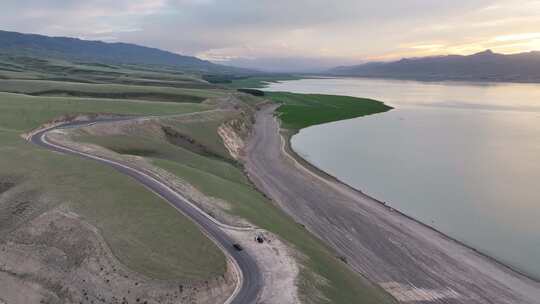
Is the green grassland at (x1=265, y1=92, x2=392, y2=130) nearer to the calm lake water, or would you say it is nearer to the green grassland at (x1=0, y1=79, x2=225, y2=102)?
the calm lake water

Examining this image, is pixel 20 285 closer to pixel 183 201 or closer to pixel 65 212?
pixel 65 212

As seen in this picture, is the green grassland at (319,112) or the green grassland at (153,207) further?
the green grassland at (319,112)

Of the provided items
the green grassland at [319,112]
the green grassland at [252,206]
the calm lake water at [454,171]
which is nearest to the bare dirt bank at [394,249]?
the calm lake water at [454,171]

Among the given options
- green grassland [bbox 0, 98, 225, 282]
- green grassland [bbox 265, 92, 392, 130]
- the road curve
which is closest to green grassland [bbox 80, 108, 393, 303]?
the road curve

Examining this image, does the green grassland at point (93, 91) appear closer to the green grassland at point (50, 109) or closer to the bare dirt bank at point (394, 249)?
the green grassland at point (50, 109)

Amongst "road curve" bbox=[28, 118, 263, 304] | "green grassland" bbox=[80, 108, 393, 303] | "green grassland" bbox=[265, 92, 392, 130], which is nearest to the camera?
"road curve" bbox=[28, 118, 263, 304]

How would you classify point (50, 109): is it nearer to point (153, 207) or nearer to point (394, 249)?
point (153, 207)
